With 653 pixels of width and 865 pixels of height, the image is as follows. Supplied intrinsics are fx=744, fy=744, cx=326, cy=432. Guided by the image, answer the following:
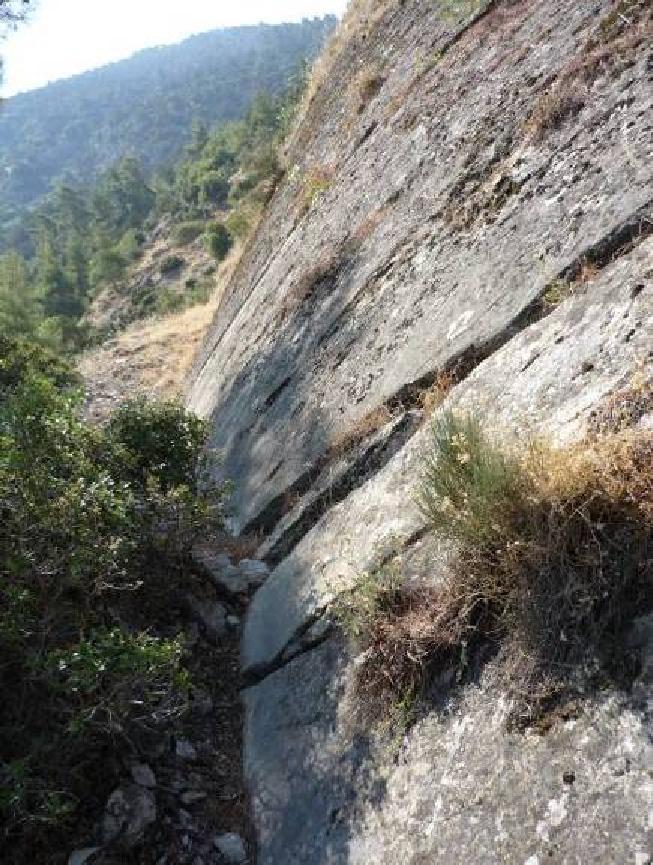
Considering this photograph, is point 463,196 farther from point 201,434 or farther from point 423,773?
point 423,773

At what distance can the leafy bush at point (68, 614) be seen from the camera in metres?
3.73

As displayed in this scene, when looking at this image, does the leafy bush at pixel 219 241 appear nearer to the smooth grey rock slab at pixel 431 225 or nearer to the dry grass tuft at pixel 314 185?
the dry grass tuft at pixel 314 185

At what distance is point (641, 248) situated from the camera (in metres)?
4.34

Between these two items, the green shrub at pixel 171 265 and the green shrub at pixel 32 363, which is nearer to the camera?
the green shrub at pixel 32 363

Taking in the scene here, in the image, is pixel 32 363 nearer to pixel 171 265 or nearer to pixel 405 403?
pixel 405 403

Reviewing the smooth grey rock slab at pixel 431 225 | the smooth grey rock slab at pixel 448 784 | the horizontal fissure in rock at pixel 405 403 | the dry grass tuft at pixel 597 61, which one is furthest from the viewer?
the dry grass tuft at pixel 597 61

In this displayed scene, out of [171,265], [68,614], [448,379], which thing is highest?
[68,614]

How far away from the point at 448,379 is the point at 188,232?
255ft

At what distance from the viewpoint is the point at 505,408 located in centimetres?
429

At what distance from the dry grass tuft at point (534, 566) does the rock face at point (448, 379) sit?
0.19 metres

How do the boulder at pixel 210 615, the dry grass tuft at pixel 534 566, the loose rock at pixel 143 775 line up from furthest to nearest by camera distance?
the boulder at pixel 210 615, the loose rock at pixel 143 775, the dry grass tuft at pixel 534 566

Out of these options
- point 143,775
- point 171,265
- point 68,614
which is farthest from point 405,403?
point 171,265

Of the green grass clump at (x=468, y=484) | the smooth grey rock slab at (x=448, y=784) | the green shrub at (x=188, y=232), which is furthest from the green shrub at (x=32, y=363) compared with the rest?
the green shrub at (x=188, y=232)

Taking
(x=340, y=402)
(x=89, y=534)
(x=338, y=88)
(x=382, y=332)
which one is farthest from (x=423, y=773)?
(x=338, y=88)
